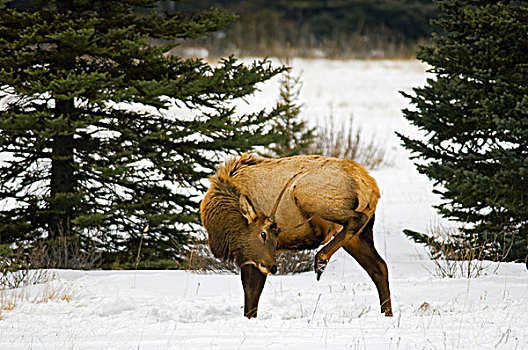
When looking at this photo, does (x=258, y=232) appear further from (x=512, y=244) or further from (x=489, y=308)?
(x=512, y=244)

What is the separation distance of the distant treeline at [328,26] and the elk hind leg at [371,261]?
25.2m

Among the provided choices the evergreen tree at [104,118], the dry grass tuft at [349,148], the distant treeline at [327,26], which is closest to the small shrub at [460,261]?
the evergreen tree at [104,118]

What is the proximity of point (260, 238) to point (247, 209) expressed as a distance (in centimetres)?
25

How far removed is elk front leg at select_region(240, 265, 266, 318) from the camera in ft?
17.3

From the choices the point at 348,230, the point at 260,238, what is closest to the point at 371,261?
the point at 348,230

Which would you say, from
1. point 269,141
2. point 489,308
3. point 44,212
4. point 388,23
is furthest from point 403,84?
point 489,308

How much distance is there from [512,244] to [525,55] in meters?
2.34

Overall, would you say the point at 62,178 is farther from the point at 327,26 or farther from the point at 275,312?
the point at 327,26

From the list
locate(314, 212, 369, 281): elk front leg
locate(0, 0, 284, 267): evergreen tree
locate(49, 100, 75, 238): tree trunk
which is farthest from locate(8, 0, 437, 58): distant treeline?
locate(314, 212, 369, 281): elk front leg

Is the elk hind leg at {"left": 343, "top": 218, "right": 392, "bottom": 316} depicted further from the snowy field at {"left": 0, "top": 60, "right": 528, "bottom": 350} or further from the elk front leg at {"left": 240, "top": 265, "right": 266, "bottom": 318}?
the elk front leg at {"left": 240, "top": 265, "right": 266, "bottom": 318}

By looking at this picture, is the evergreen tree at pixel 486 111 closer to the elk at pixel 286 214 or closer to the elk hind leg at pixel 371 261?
the elk hind leg at pixel 371 261

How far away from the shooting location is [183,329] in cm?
489

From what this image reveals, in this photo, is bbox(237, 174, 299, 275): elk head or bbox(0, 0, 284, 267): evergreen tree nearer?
bbox(237, 174, 299, 275): elk head

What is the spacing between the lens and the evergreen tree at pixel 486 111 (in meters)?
7.89
